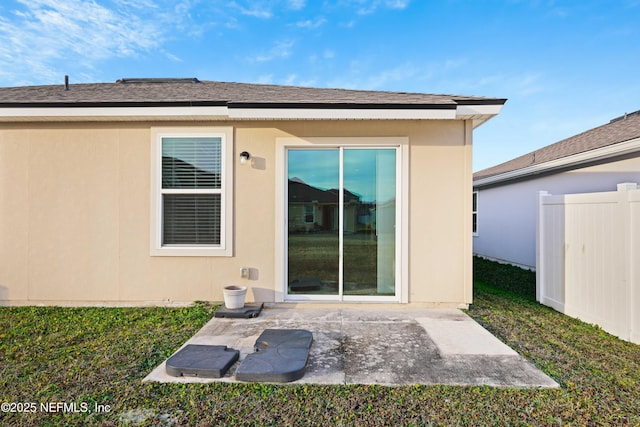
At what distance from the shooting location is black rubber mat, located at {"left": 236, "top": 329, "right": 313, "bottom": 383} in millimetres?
2902

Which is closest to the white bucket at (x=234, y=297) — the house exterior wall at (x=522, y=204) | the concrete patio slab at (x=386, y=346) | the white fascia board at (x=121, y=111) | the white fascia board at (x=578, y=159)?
the concrete patio slab at (x=386, y=346)

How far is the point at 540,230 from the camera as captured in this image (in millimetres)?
5914

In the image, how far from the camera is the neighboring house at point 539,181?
21.5 ft

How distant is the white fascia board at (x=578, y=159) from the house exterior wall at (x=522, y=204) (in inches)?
9.9

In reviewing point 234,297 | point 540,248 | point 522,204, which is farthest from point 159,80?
point 522,204

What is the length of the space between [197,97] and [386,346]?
5135mm

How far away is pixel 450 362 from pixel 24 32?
39.7 ft

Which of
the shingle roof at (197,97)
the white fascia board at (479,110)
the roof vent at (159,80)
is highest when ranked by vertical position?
the roof vent at (159,80)

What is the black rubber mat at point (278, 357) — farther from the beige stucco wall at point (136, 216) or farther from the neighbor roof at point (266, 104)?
the neighbor roof at point (266, 104)

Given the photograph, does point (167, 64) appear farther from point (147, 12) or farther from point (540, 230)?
point (540, 230)

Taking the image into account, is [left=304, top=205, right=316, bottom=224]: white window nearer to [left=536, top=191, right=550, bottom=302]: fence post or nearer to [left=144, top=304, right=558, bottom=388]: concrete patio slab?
[left=144, top=304, right=558, bottom=388]: concrete patio slab

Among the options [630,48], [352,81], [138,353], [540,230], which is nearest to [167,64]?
[352,81]

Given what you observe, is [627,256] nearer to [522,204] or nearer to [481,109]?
[481,109]

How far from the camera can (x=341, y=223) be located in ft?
17.4
